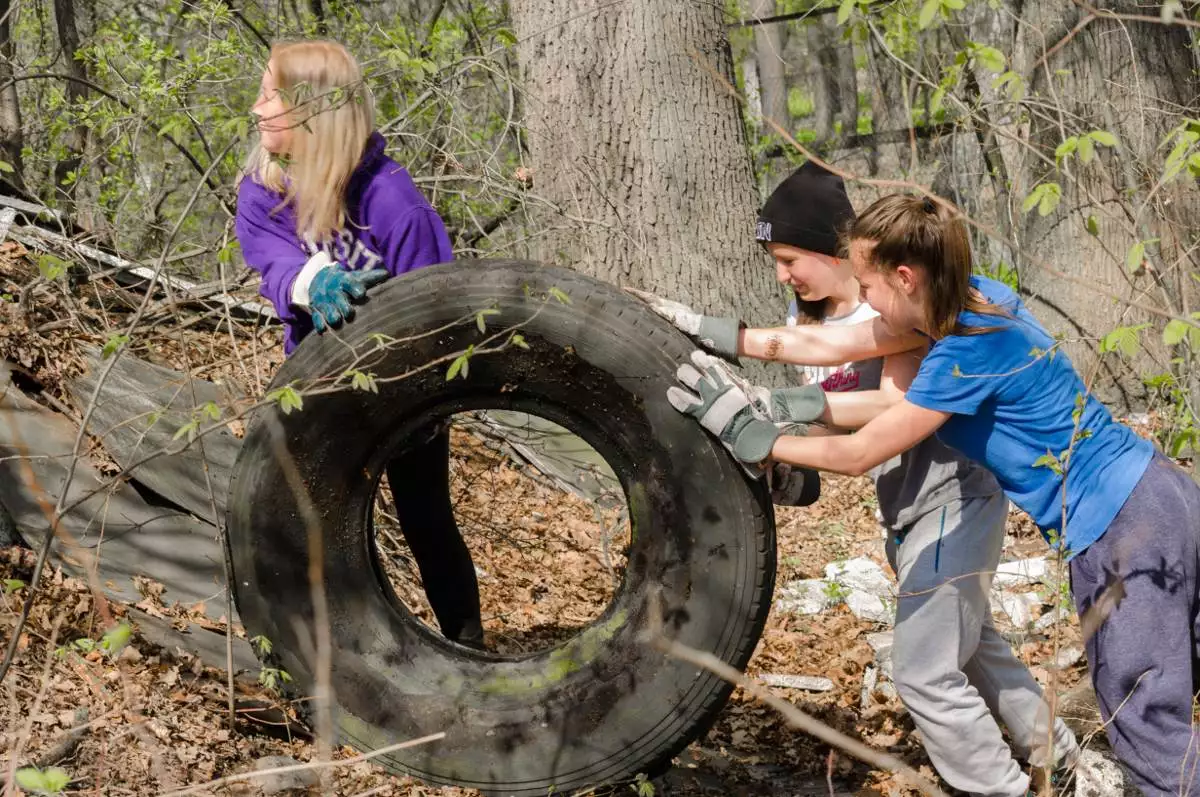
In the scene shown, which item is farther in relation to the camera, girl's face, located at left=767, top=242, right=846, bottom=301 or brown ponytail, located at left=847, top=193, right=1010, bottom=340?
girl's face, located at left=767, top=242, right=846, bottom=301

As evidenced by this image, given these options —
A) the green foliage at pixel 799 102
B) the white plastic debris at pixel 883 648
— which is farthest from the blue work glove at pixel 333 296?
the green foliage at pixel 799 102

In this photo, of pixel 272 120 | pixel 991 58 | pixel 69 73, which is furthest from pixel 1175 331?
pixel 69 73

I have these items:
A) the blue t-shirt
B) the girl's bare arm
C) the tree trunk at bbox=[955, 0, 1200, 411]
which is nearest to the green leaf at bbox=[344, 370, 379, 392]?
the girl's bare arm

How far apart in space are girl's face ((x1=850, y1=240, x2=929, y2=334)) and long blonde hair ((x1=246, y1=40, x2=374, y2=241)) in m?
1.45

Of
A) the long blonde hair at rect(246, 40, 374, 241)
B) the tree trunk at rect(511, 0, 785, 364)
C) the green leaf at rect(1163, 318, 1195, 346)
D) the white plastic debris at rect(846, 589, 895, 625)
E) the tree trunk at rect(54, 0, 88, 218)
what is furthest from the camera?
the tree trunk at rect(54, 0, 88, 218)

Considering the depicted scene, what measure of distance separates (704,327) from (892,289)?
2.06 feet

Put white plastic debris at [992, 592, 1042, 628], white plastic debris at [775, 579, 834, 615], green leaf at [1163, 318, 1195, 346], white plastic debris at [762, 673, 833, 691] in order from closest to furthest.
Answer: green leaf at [1163, 318, 1195, 346] < white plastic debris at [762, 673, 833, 691] < white plastic debris at [992, 592, 1042, 628] < white plastic debris at [775, 579, 834, 615]

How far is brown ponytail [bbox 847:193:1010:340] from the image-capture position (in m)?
2.96

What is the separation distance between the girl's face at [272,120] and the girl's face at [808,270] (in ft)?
4.75

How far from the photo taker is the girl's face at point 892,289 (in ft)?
9.88

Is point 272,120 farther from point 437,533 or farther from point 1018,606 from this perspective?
point 1018,606

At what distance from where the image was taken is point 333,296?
126 inches

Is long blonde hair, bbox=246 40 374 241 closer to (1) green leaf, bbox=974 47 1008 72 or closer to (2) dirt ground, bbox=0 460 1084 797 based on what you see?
(2) dirt ground, bbox=0 460 1084 797

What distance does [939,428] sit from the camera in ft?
10.2
